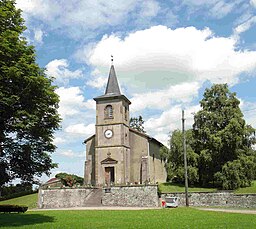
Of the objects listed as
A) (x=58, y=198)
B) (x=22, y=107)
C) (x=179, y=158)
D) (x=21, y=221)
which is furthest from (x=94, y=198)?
(x=22, y=107)

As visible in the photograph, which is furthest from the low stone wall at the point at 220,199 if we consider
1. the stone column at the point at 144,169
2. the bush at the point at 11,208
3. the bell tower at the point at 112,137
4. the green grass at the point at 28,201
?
the bush at the point at 11,208

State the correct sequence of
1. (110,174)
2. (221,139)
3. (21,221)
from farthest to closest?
1. (110,174)
2. (221,139)
3. (21,221)

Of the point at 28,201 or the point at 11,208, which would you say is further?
the point at 28,201

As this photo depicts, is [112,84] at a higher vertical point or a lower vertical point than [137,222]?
higher

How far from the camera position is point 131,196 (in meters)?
35.5

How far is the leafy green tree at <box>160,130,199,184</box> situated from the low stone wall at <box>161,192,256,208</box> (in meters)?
5.11

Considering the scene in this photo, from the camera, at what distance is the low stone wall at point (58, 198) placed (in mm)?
34812

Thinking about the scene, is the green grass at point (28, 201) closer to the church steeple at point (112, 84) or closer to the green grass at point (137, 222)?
the green grass at point (137, 222)

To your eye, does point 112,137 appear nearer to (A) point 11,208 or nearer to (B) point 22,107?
(A) point 11,208

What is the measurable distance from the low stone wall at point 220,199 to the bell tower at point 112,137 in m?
9.52

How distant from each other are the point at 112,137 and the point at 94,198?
991 cm

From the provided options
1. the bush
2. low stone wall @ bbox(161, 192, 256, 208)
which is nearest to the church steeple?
low stone wall @ bbox(161, 192, 256, 208)

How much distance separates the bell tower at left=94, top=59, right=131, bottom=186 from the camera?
43344mm

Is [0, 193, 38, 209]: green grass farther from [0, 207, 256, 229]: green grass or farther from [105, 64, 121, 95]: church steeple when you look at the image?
[105, 64, 121, 95]: church steeple
